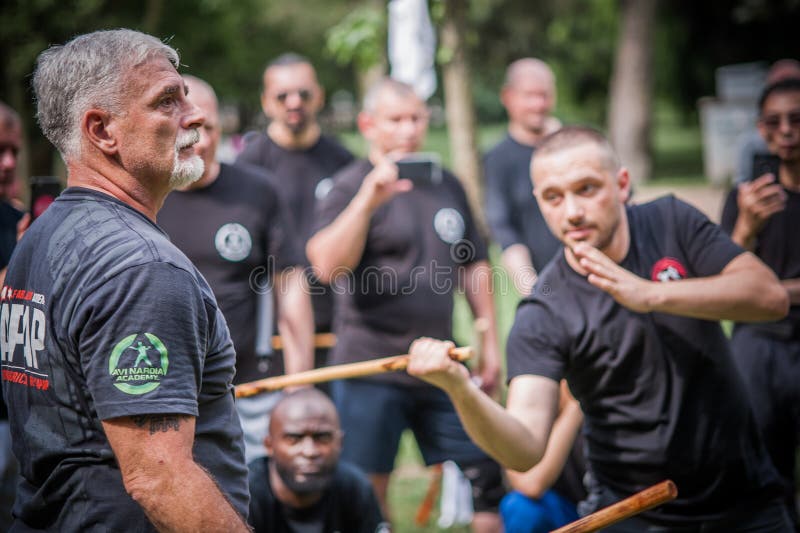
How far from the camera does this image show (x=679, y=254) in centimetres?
366

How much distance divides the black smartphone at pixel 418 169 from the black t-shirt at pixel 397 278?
6cm

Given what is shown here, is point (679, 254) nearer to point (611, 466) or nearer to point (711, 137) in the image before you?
point (611, 466)

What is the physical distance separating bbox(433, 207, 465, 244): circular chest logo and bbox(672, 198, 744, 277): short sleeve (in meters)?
1.94

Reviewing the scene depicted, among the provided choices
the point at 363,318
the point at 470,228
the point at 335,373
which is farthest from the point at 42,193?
the point at 470,228

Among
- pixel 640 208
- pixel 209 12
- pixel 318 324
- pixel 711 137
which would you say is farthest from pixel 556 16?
pixel 640 208

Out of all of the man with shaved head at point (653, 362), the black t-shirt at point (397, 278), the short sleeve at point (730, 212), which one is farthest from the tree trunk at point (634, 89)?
the man with shaved head at point (653, 362)

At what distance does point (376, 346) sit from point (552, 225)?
5.86ft

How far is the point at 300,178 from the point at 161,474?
13.6 feet

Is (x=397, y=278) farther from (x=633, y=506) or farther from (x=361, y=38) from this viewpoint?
(x=361, y=38)

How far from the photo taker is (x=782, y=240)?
4840mm

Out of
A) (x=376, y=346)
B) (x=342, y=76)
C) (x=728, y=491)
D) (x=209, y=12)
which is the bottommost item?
(x=728, y=491)

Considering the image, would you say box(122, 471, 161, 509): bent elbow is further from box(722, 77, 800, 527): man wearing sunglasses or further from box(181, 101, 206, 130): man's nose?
box(722, 77, 800, 527): man wearing sunglasses

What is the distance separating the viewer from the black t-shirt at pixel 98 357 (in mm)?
2250

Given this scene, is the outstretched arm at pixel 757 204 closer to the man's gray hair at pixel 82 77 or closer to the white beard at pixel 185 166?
the white beard at pixel 185 166
